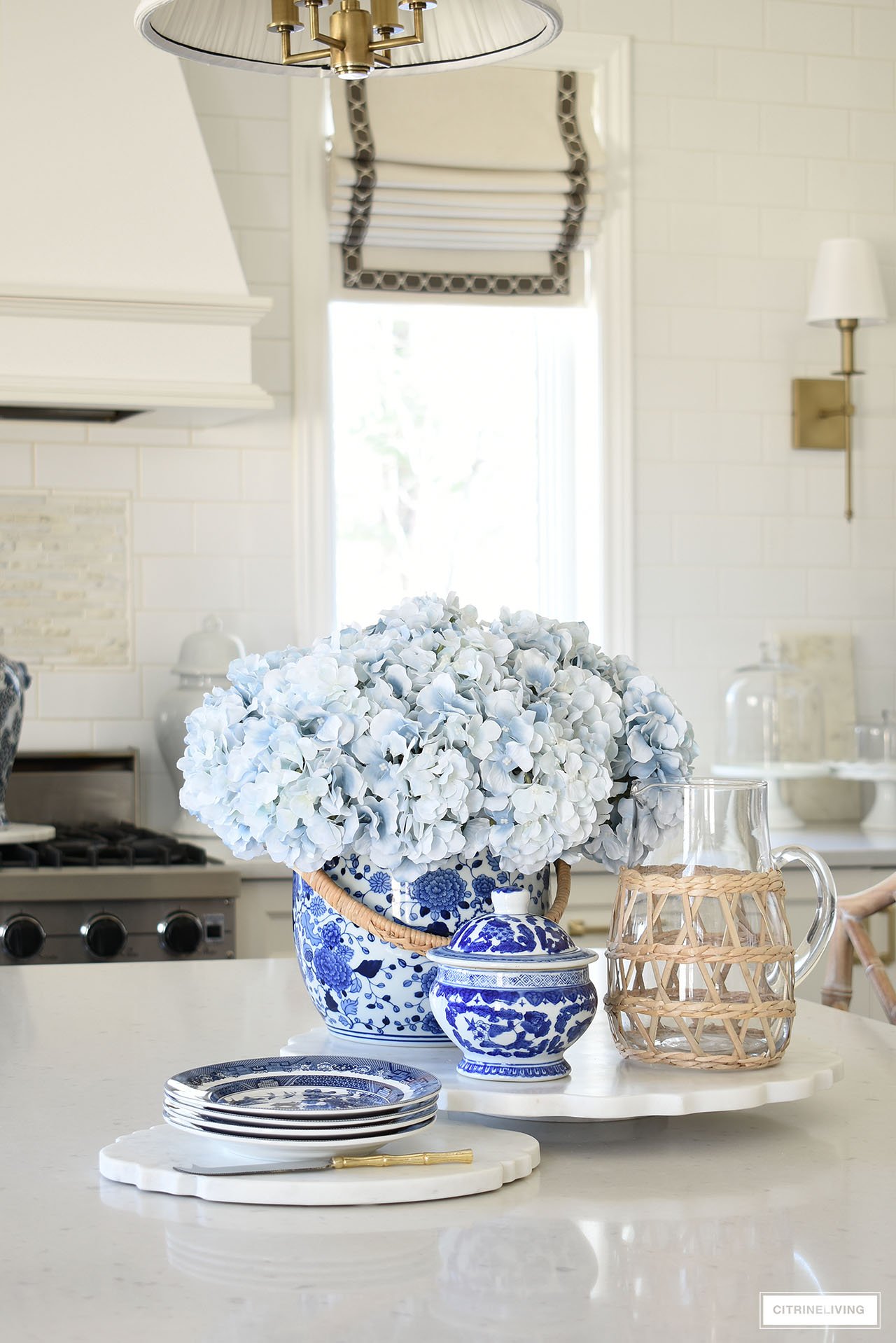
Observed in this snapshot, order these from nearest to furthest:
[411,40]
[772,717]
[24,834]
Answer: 1. [411,40]
2. [24,834]
3. [772,717]

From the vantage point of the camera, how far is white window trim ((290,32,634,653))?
11.5ft

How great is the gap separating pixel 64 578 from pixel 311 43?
210 centimetres

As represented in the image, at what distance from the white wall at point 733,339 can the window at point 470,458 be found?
0.17 metres

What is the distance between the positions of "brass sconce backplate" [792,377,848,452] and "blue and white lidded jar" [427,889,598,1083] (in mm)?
3036

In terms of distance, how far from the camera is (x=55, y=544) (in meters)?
3.41

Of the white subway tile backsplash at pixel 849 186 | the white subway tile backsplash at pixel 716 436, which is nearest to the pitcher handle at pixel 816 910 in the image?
the white subway tile backsplash at pixel 716 436

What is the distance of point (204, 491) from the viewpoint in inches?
137

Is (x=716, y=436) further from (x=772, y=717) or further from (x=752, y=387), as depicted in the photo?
(x=772, y=717)

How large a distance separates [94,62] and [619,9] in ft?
4.41

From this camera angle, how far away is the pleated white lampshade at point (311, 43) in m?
1.38

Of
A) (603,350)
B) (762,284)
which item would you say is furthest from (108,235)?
(762,284)

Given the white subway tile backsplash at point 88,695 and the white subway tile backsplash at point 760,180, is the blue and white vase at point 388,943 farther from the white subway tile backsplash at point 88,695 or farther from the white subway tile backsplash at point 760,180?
the white subway tile backsplash at point 760,180

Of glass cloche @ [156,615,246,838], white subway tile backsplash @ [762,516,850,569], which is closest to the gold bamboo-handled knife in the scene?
glass cloche @ [156,615,246,838]

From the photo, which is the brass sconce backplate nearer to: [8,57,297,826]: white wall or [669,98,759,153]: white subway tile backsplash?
[669,98,759,153]: white subway tile backsplash
